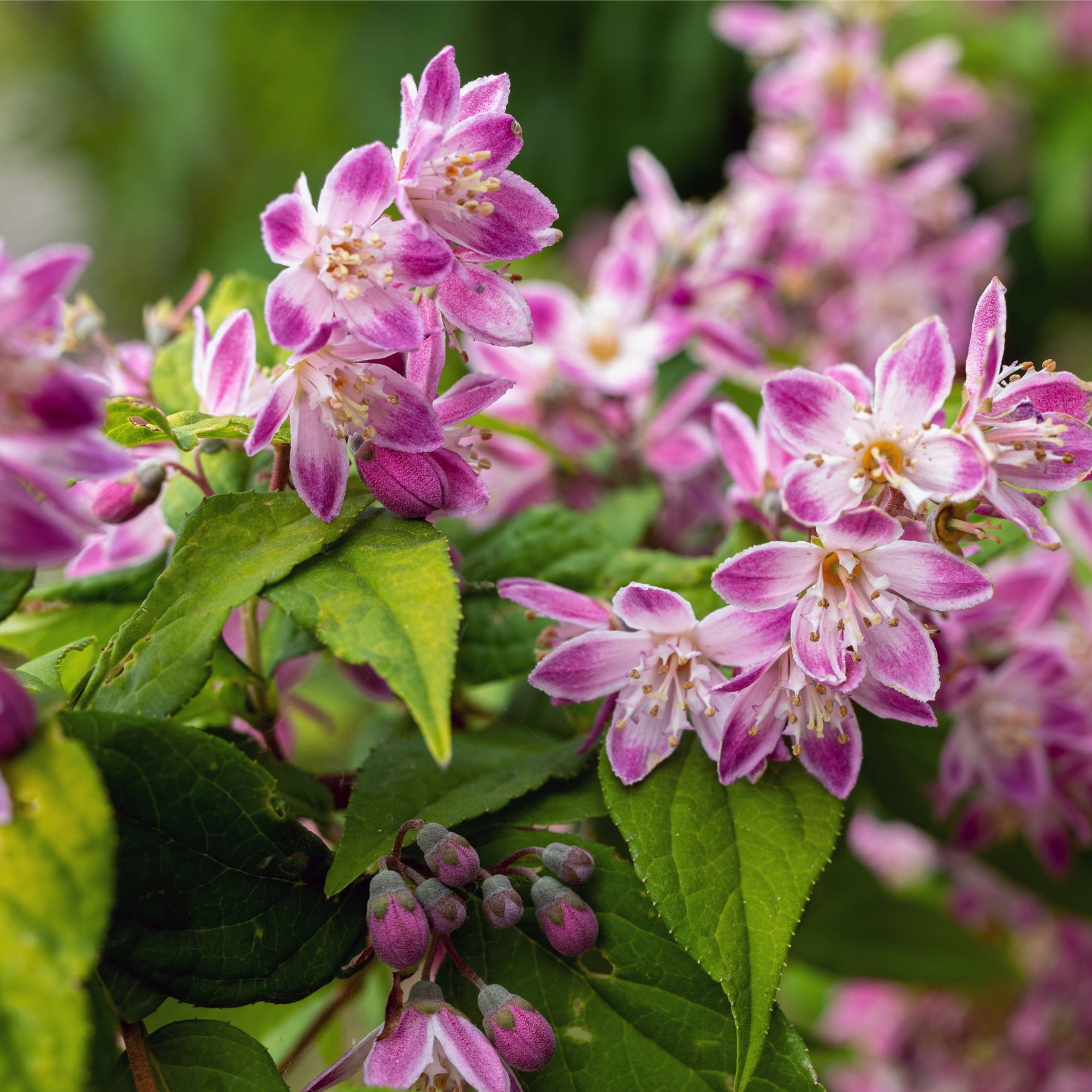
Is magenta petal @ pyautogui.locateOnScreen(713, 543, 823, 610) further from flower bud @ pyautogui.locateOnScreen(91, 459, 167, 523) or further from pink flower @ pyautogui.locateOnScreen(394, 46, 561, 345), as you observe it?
flower bud @ pyautogui.locateOnScreen(91, 459, 167, 523)

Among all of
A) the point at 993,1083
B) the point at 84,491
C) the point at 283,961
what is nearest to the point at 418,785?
the point at 283,961

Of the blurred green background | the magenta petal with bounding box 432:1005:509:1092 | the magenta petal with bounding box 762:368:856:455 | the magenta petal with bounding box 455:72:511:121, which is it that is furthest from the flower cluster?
the blurred green background

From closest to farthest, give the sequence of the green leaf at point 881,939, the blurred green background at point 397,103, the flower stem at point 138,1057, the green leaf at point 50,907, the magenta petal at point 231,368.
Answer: the green leaf at point 50,907, the flower stem at point 138,1057, the magenta petal at point 231,368, the green leaf at point 881,939, the blurred green background at point 397,103

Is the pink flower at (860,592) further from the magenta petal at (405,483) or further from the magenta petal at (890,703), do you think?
the magenta petal at (405,483)

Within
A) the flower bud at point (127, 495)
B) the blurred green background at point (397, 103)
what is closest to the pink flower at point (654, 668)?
the flower bud at point (127, 495)

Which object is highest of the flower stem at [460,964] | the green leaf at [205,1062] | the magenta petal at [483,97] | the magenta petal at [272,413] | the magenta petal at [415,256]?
the magenta petal at [483,97]

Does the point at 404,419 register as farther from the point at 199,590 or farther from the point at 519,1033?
the point at 519,1033

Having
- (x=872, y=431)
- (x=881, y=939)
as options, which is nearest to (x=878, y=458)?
(x=872, y=431)

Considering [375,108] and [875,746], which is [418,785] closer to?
[875,746]
